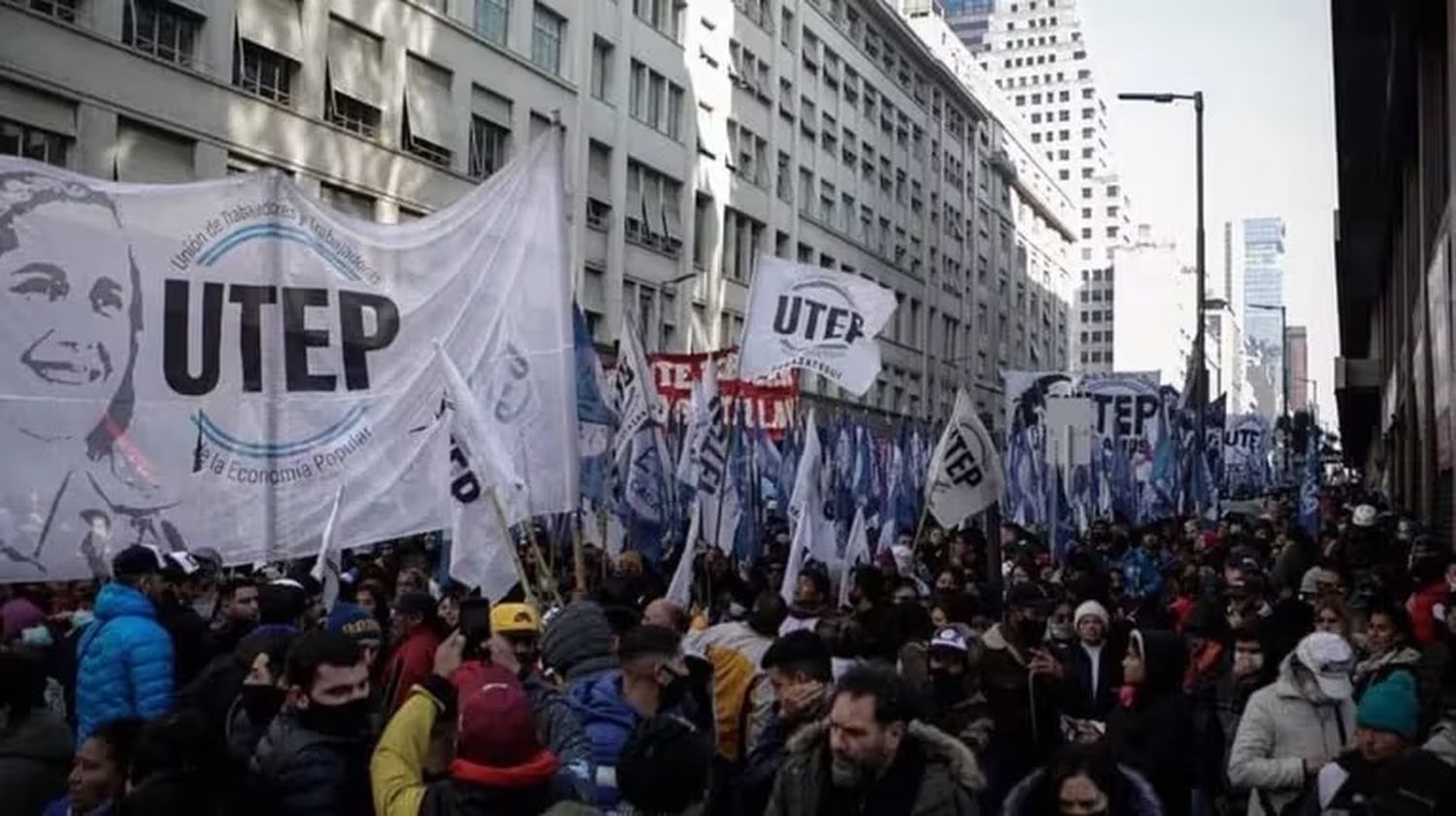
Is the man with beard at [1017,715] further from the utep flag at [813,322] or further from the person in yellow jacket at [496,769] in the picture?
the utep flag at [813,322]

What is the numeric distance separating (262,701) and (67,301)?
240cm

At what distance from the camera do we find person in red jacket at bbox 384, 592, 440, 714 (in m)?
6.81

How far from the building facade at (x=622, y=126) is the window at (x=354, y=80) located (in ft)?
0.18

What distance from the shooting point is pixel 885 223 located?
65562 mm

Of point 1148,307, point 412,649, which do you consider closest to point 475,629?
point 412,649

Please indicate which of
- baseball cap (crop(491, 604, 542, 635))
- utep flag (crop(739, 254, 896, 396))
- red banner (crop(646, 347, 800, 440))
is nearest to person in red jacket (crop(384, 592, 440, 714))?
baseball cap (crop(491, 604, 542, 635))

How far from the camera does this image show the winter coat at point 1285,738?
612 centimetres

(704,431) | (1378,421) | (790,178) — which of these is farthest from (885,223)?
(704,431)

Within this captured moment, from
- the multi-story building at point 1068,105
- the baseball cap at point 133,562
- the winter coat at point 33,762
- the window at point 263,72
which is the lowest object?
the winter coat at point 33,762

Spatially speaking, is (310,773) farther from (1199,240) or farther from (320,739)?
(1199,240)

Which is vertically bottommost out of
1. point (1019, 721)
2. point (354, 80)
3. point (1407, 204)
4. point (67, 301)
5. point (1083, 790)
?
point (1019, 721)

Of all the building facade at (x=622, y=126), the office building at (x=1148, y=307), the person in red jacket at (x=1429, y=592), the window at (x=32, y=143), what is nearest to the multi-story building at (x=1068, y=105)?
the office building at (x=1148, y=307)

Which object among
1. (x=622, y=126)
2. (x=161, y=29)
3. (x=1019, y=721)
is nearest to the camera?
(x=1019, y=721)

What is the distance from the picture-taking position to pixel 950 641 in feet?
21.9
